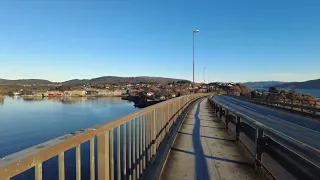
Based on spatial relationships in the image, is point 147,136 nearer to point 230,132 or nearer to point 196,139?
point 196,139

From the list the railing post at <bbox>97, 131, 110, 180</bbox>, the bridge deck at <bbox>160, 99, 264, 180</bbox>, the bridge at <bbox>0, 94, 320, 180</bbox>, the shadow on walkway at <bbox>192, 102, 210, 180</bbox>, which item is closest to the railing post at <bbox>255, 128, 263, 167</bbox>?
the bridge at <bbox>0, 94, 320, 180</bbox>

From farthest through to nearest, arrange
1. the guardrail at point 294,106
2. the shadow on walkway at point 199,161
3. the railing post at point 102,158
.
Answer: the guardrail at point 294,106 < the shadow on walkway at point 199,161 < the railing post at point 102,158

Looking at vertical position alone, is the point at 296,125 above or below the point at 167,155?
below

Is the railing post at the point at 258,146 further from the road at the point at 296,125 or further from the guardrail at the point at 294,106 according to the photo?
the guardrail at the point at 294,106

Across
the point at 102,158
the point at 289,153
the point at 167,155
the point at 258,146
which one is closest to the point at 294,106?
the point at 258,146

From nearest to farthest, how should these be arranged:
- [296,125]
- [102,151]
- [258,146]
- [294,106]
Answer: [102,151] < [258,146] < [296,125] < [294,106]

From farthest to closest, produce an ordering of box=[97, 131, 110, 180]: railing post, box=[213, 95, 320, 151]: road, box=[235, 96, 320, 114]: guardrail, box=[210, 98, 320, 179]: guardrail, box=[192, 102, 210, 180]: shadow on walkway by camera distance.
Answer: box=[235, 96, 320, 114]: guardrail, box=[213, 95, 320, 151]: road, box=[192, 102, 210, 180]: shadow on walkway, box=[210, 98, 320, 179]: guardrail, box=[97, 131, 110, 180]: railing post

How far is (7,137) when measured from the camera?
44438 millimetres

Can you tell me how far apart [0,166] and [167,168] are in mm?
4861

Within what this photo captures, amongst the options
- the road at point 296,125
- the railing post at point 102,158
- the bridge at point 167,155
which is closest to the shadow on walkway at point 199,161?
the bridge at point 167,155

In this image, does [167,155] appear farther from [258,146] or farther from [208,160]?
[258,146]

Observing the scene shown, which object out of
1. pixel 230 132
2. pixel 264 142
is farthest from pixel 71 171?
pixel 264 142

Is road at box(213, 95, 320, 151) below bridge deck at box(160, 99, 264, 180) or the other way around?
below

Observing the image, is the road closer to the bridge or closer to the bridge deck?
the bridge deck
